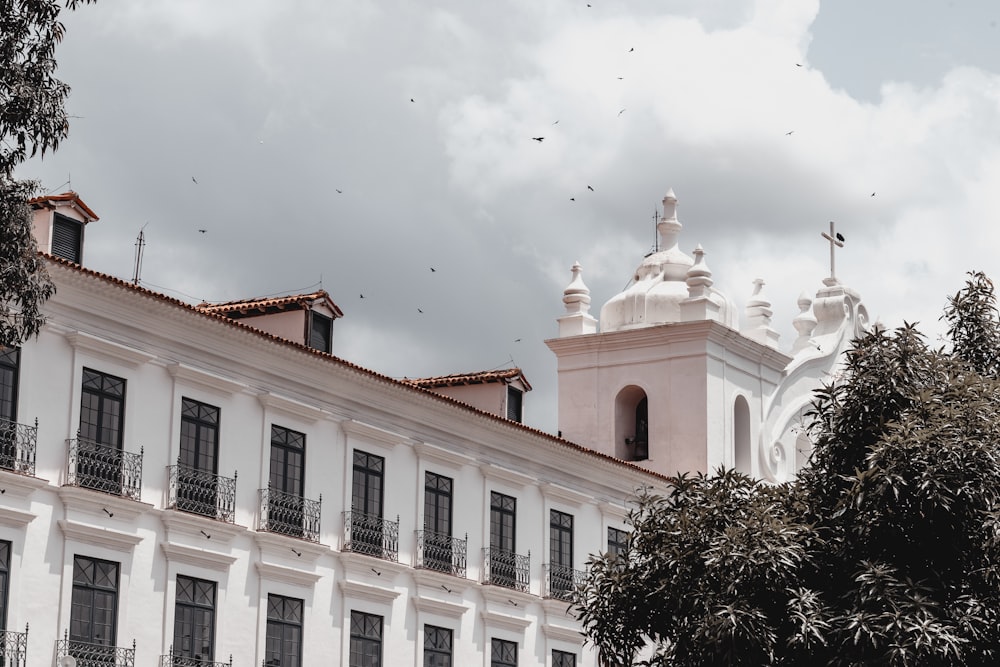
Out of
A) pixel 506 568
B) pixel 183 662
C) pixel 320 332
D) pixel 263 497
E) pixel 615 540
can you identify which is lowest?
pixel 183 662

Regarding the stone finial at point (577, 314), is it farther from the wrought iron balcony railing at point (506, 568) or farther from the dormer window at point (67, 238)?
the dormer window at point (67, 238)

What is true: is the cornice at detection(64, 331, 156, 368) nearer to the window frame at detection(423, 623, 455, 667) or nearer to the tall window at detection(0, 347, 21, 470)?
the tall window at detection(0, 347, 21, 470)

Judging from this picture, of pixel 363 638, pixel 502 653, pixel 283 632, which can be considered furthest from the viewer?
pixel 502 653

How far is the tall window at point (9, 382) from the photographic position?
24.3 meters

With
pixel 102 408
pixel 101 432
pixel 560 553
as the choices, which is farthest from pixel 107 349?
pixel 560 553

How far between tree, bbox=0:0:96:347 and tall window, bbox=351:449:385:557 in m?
12.5

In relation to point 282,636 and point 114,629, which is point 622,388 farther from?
point 114,629

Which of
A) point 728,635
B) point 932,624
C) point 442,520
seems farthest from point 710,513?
point 442,520

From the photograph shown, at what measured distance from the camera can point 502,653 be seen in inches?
1307

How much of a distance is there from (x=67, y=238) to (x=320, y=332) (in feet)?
18.8

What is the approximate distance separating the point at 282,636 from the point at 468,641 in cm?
480

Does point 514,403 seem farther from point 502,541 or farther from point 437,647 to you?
point 437,647

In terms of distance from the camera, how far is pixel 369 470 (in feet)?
101

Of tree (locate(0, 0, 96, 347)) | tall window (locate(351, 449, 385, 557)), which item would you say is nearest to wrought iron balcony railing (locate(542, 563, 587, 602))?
tall window (locate(351, 449, 385, 557))
